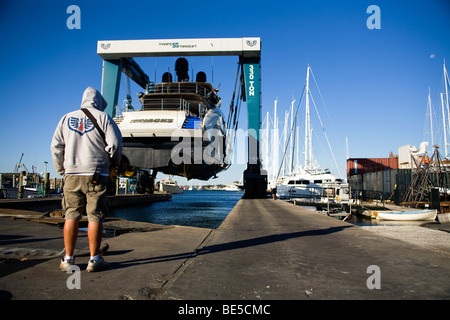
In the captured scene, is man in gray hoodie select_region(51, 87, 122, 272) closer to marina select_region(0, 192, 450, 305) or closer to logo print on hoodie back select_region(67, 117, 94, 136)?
logo print on hoodie back select_region(67, 117, 94, 136)

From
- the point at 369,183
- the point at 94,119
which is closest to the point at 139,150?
the point at 94,119

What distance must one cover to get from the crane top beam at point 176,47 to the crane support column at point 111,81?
1.29 feet

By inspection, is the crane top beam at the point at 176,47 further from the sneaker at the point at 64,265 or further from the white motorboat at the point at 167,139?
the sneaker at the point at 64,265

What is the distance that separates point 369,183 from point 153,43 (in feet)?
78.5

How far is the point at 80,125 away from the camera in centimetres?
258

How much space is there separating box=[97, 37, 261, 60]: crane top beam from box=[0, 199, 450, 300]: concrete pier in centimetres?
1454

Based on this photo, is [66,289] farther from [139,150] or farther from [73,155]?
[139,150]

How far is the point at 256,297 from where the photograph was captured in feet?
5.80

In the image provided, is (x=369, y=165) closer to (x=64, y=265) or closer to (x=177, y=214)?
(x=177, y=214)

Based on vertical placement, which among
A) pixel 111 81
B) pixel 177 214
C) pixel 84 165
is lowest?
pixel 177 214

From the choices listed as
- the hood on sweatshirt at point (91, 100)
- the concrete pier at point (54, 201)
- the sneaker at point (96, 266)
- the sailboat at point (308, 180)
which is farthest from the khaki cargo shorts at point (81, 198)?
the sailboat at point (308, 180)

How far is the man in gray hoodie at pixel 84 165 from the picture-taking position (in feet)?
8.03

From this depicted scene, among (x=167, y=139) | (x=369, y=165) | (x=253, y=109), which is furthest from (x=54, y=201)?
(x=369, y=165)

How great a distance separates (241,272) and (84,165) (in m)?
1.68
